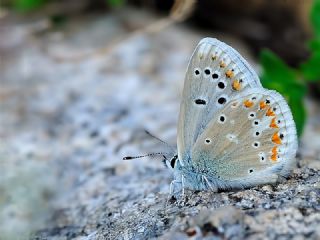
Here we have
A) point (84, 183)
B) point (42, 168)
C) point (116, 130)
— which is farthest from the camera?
point (116, 130)

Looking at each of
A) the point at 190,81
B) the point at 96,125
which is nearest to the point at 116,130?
the point at 96,125

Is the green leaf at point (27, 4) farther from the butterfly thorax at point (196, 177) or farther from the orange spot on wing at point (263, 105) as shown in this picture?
the orange spot on wing at point (263, 105)

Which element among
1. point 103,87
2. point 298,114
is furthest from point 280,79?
point 103,87

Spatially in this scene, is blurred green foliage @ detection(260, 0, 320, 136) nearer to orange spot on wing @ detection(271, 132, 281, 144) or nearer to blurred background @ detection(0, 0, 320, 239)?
blurred background @ detection(0, 0, 320, 239)

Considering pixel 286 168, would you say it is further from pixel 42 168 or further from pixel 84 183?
pixel 42 168

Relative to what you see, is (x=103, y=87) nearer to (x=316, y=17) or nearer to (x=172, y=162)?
(x=316, y=17)

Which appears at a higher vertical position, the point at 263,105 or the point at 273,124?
the point at 263,105
